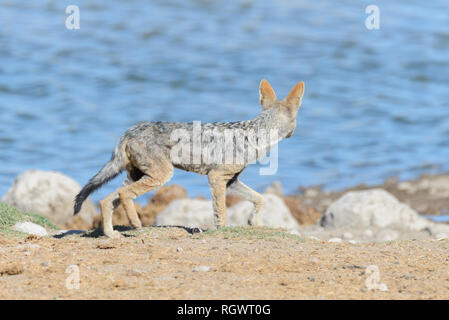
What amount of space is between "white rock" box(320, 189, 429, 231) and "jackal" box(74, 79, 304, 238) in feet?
11.2

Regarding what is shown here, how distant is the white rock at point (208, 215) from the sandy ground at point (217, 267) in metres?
3.59

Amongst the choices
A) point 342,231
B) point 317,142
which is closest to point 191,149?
point 342,231

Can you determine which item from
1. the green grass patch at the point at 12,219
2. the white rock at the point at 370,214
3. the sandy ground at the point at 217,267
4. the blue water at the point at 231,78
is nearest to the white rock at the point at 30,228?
the green grass patch at the point at 12,219

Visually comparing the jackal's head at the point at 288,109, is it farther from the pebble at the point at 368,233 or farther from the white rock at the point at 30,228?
the white rock at the point at 30,228

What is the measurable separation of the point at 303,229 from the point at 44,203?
4.89 meters

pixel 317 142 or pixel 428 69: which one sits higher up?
pixel 428 69

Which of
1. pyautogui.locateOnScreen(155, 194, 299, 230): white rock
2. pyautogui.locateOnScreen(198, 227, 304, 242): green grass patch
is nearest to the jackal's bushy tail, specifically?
pyautogui.locateOnScreen(198, 227, 304, 242): green grass patch

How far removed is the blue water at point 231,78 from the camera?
65.2ft

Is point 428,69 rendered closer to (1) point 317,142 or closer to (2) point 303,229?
(1) point 317,142

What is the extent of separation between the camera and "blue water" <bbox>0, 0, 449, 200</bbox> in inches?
782

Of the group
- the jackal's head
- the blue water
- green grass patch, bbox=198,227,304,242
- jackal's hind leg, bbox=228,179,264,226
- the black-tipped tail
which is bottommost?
green grass patch, bbox=198,227,304,242

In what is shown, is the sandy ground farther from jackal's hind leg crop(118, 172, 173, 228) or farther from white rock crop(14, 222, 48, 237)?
white rock crop(14, 222, 48, 237)

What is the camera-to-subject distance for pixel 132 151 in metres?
9.75

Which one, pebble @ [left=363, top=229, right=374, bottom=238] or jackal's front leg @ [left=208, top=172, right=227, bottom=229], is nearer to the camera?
jackal's front leg @ [left=208, top=172, right=227, bottom=229]
